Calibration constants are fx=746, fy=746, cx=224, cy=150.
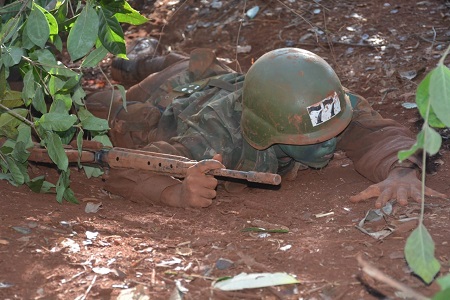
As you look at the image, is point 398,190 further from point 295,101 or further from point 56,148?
point 56,148

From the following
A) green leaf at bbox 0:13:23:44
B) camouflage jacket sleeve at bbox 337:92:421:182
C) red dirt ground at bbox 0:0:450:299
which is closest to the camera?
red dirt ground at bbox 0:0:450:299

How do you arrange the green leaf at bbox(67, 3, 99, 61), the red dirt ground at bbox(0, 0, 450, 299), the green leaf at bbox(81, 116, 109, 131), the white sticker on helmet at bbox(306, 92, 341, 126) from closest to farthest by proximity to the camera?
the red dirt ground at bbox(0, 0, 450, 299) → the green leaf at bbox(67, 3, 99, 61) → the green leaf at bbox(81, 116, 109, 131) → the white sticker on helmet at bbox(306, 92, 341, 126)

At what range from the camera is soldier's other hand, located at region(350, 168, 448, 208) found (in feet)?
13.1

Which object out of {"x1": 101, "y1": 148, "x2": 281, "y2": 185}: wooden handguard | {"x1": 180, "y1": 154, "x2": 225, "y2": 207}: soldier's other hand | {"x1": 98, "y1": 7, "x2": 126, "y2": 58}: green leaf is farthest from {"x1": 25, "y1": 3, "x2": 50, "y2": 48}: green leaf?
{"x1": 180, "y1": 154, "x2": 225, "y2": 207}: soldier's other hand

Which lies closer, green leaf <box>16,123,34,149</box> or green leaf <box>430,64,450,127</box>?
green leaf <box>430,64,450,127</box>

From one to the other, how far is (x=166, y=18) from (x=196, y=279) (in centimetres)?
499

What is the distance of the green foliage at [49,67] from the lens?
145 inches

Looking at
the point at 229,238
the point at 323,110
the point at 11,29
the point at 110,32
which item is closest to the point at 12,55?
the point at 11,29

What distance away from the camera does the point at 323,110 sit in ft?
14.2

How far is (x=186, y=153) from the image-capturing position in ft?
15.3

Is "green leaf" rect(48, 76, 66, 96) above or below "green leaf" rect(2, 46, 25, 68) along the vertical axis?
below

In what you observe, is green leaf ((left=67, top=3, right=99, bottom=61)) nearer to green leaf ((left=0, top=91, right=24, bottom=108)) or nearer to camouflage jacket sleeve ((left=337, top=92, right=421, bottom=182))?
green leaf ((left=0, top=91, right=24, bottom=108))

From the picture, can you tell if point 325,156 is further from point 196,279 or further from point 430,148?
point 430,148

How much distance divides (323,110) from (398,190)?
64 centimetres
